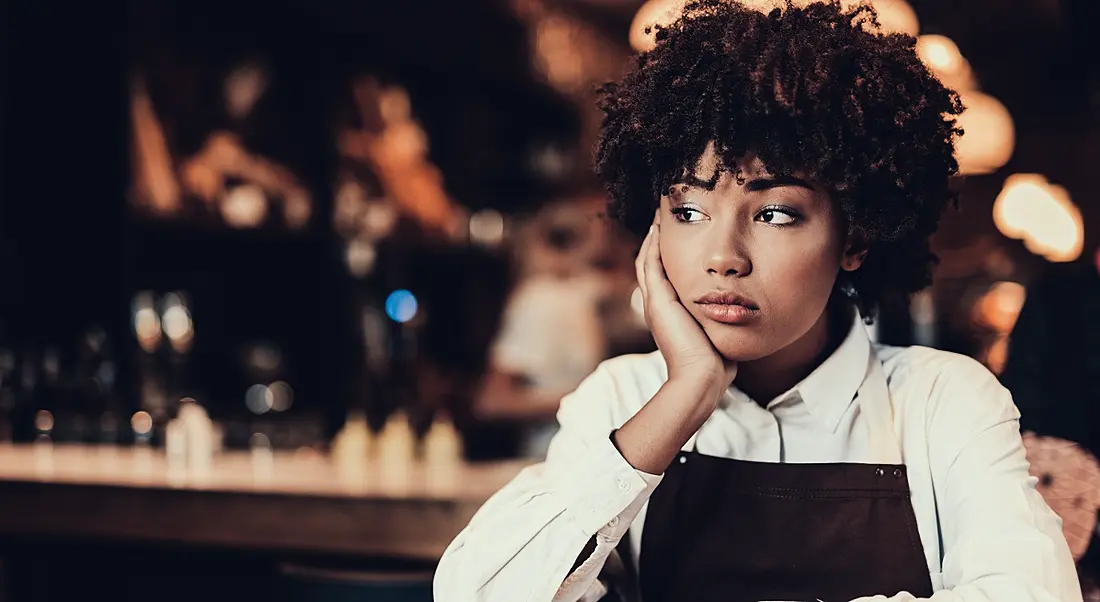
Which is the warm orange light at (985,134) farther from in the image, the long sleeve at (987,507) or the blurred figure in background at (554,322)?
the long sleeve at (987,507)

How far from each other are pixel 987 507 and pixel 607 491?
41cm

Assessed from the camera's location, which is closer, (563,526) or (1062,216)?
(563,526)

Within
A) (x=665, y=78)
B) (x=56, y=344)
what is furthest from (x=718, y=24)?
(x=56, y=344)

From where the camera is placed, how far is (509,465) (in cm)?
274

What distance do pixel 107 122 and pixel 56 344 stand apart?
750 mm

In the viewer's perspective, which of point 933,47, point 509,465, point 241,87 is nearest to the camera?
point 509,465

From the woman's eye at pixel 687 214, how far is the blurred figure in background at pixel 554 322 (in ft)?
6.76

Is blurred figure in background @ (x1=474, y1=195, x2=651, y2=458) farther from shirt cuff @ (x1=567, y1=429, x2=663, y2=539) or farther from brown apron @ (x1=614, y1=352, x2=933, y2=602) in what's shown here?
shirt cuff @ (x1=567, y1=429, x2=663, y2=539)

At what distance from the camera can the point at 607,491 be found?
1.23 m

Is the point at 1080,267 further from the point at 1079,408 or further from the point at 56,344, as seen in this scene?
the point at 56,344

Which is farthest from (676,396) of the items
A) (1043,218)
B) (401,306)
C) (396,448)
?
(1043,218)

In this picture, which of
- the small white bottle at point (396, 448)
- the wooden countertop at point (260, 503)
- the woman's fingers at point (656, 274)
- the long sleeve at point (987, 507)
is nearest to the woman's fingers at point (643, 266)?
the woman's fingers at point (656, 274)

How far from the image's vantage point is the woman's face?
1.23 metres

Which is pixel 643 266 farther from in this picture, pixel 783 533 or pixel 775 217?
pixel 783 533
